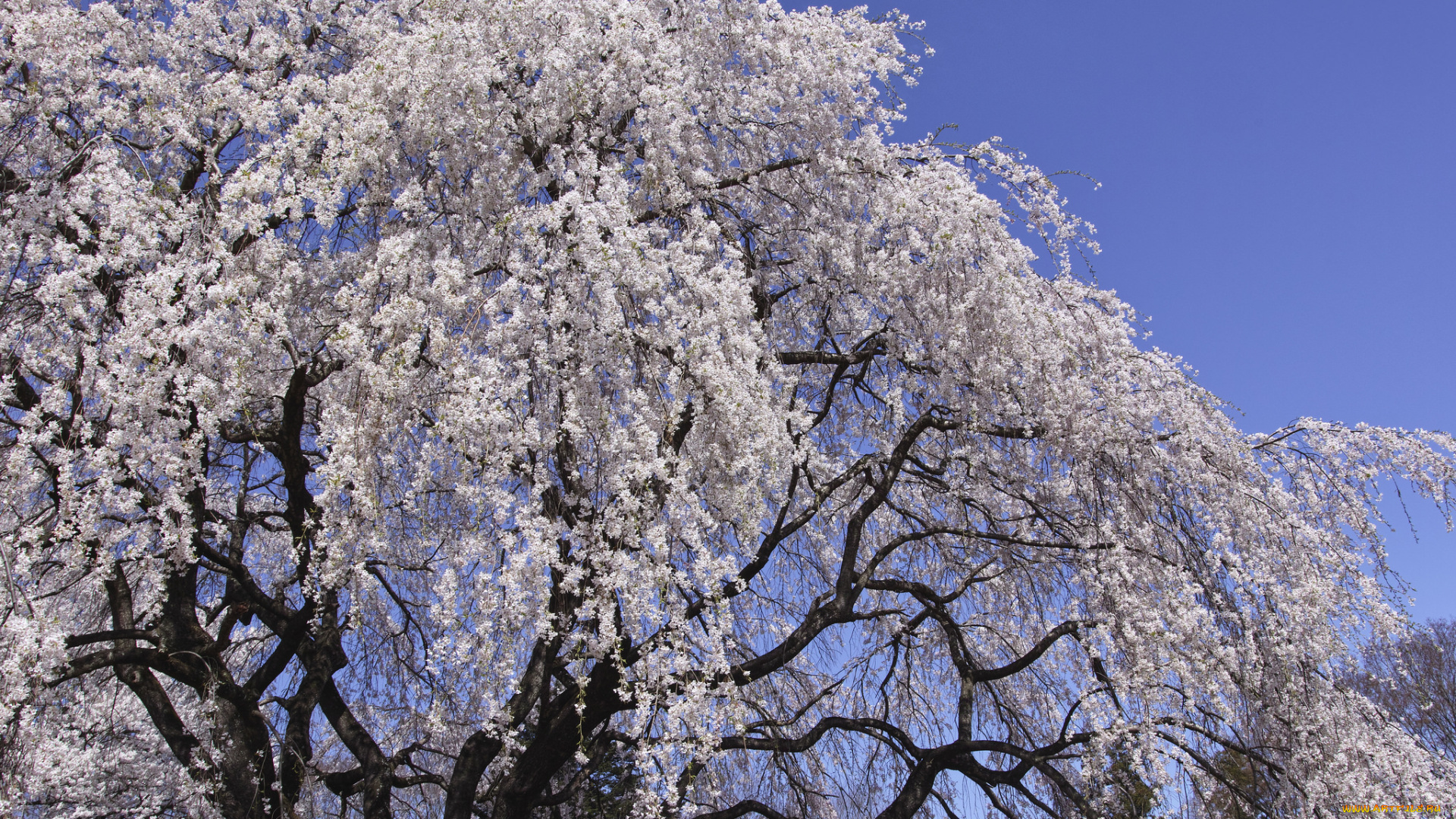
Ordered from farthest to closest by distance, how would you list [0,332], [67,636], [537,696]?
[537,696]
[0,332]
[67,636]

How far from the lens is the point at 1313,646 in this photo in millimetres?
4984

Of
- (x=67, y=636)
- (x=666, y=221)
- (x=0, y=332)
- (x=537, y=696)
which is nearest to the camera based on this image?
(x=67, y=636)

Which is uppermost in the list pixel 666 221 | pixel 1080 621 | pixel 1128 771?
pixel 666 221

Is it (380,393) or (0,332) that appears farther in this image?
(0,332)

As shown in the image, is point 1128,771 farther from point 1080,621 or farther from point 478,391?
point 478,391

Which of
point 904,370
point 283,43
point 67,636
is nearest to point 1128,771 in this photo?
point 904,370

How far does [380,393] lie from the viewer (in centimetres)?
454

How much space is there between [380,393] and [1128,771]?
5.11m

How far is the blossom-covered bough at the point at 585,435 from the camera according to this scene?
4637 millimetres

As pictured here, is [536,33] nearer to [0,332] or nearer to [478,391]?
[478,391]

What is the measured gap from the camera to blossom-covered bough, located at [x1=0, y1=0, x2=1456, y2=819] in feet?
15.2

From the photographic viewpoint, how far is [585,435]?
5.14m

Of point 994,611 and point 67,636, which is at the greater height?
point 994,611

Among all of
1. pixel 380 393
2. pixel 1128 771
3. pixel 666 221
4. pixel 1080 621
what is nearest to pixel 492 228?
pixel 666 221
